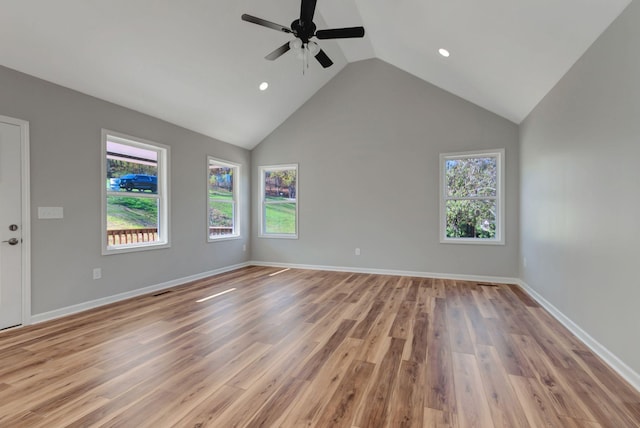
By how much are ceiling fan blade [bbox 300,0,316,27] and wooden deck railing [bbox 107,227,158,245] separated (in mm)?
3549

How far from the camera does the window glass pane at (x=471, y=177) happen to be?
5246 millimetres

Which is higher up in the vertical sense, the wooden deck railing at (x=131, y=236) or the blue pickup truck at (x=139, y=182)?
→ the blue pickup truck at (x=139, y=182)

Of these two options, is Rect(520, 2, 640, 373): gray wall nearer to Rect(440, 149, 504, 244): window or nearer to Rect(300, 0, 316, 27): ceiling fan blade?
Rect(440, 149, 504, 244): window

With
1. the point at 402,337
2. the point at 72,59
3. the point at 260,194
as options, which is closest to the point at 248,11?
the point at 72,59

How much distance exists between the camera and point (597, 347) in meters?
2.49

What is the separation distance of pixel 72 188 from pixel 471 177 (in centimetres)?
581

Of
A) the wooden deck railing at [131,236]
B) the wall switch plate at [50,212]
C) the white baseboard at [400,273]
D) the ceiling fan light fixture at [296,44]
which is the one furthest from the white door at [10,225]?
the white baseboard at [400,273]

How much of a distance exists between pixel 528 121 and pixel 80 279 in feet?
20.7

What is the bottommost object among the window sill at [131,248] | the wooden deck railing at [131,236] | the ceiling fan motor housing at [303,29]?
the window sill at [131,248]

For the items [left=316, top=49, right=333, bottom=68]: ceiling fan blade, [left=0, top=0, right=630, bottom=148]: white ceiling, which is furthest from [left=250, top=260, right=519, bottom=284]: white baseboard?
[left=316, top=49, right=333, bottom=68]: ceiling fan blade

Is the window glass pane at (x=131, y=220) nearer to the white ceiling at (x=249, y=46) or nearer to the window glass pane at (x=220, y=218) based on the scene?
the window glass pane at (x=220, y=218)

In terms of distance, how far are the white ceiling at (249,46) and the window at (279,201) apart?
1.49m

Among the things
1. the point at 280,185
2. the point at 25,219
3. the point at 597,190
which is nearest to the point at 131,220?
the point at 25,219

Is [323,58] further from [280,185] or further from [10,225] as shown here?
[10,225]
